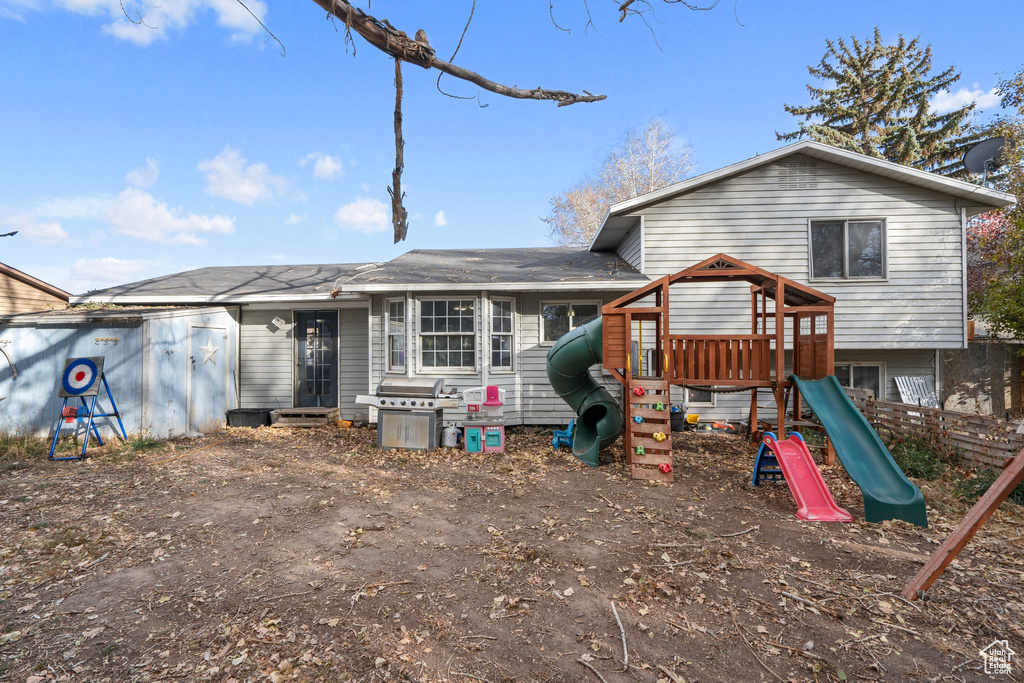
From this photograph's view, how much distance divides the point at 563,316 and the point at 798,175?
18.6 feet

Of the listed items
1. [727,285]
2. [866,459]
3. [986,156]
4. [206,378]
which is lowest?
[866,459]

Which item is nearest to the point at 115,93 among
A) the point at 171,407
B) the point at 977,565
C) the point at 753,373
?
the point at 171,407

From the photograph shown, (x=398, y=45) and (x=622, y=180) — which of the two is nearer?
(x=398, y=45)

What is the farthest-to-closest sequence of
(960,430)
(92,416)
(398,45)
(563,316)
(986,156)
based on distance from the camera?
1. (986,156)
2. (563,316)
3. (92,416)
4. (960,430)
5. (398,45)

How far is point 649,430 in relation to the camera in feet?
21.2

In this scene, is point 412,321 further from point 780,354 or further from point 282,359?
point 780,354

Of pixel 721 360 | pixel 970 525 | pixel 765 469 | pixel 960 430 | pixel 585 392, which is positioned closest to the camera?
pixel 970 525

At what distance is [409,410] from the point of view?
7.99m

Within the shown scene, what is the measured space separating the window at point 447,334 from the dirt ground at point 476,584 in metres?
3.43

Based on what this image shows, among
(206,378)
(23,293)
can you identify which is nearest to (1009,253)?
(206,378)

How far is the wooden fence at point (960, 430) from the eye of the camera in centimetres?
571

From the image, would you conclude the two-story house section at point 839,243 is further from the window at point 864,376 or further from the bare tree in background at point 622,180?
the bare tree in background at point 622,180

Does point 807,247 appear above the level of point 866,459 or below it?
above

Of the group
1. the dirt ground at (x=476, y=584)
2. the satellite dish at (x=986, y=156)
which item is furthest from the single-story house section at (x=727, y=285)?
the dirt ground at (x=476, y=584)
